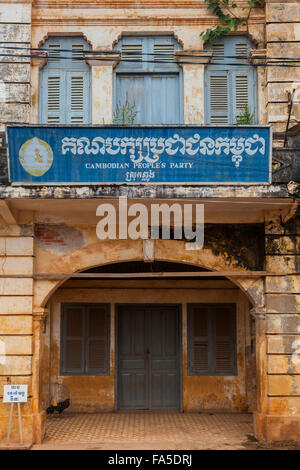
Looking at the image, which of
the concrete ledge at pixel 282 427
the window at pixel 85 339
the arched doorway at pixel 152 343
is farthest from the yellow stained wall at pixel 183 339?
the concrete ledge at pixel 282 427

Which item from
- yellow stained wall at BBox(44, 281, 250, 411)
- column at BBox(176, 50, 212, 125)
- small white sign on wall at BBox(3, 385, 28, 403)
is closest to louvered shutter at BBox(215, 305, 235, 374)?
yellow stained wall at BBox(44, 281, 250, 411)

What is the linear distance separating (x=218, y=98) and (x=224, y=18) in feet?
4.67

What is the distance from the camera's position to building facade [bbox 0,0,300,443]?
9.05m

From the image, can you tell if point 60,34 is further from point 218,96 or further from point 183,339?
point 183,339

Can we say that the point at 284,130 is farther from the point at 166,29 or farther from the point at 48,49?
the point at 48,49

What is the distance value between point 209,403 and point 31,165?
22.0ft

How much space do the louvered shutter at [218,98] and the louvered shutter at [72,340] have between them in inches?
206

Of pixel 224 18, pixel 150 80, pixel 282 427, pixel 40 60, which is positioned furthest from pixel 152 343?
pixel 224 18

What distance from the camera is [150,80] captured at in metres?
10.7

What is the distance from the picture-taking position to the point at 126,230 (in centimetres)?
998

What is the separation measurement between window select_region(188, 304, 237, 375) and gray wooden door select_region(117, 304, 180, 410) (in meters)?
0.36

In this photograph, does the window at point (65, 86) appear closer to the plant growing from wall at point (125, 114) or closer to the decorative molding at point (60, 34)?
the decorative molding at point (60, 34)

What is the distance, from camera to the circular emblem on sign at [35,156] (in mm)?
8977
